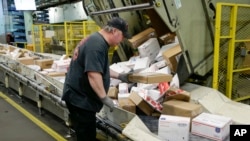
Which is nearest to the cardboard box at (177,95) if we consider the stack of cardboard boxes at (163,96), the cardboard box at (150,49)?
the stack of cardboard boxes at (163,96)

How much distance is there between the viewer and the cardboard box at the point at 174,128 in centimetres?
255

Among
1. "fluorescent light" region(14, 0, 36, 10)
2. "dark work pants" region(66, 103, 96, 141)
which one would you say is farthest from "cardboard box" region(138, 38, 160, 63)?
"fluorescent light" region(14, 0, 36, 10)

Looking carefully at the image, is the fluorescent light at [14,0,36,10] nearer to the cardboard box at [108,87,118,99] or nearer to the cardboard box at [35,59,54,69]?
the cardboard box at [35,59,54,69]

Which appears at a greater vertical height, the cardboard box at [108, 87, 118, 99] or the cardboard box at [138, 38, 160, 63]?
the cardboard box at [138, 38, 160, 63]

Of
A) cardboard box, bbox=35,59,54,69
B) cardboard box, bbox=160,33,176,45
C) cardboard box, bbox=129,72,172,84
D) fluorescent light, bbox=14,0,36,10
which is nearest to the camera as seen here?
cardboard box, bbox=129,72,172,84

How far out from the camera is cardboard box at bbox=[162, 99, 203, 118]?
2.71m

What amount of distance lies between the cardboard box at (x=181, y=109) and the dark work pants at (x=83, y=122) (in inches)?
33.0

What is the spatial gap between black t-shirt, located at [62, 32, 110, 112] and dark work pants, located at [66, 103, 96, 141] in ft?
0.23

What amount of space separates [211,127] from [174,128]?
0.35 meters

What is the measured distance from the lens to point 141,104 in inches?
122

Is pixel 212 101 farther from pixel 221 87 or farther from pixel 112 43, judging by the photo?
pixel 112 43

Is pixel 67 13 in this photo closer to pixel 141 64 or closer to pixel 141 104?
pixel 141 64

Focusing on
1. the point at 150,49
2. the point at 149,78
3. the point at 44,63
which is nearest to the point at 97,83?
the point at 149,78

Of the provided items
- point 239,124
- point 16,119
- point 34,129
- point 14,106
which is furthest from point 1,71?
point 239,124
